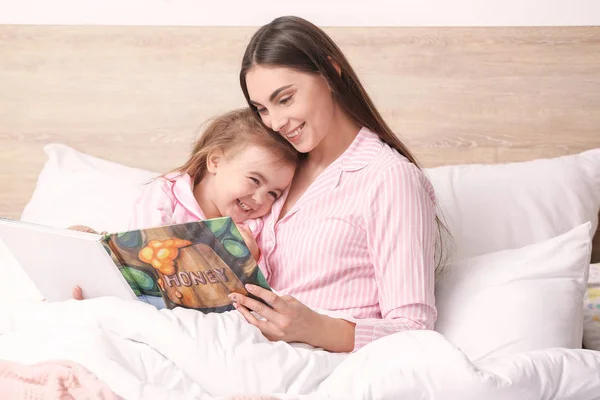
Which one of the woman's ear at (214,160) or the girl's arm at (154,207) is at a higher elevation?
the woman's ear at (214,160)

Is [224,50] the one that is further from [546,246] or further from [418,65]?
[546,246]

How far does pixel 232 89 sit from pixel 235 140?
0.60 metres

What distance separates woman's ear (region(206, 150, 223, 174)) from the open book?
41cm

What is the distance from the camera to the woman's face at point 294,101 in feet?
4.97

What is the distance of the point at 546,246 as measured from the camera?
5.25 ft

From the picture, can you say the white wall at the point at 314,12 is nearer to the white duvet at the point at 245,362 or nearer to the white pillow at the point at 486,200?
the white pillow at the point at 486,200

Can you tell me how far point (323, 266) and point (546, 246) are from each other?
0.45 meters

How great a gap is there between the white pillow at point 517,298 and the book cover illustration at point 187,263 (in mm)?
415

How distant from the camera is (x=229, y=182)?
5.36 ft

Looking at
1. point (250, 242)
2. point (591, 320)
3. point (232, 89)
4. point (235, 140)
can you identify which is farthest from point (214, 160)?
point (591, 320)

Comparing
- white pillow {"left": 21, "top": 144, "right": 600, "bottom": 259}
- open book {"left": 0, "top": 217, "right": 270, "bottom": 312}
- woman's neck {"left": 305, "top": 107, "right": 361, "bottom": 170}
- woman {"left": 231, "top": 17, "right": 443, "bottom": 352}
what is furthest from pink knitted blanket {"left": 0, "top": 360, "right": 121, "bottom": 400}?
white pillow {"left": 21, "top": 144, "right": 600, "bottom": 259}

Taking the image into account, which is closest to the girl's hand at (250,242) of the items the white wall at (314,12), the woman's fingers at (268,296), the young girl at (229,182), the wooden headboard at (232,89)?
the young girl at (229,182)

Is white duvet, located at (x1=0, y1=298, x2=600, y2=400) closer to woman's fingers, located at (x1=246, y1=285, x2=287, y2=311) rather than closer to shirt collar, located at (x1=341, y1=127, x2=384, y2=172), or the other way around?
woman's fingers, located at (x1=246, y1=285, x2=287, y2=311)

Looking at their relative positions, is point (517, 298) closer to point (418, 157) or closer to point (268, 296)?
point (268, 296)
